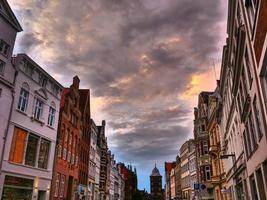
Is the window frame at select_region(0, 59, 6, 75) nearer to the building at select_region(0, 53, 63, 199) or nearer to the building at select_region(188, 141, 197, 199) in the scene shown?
the building at select_region(0, 53, 63, 199)

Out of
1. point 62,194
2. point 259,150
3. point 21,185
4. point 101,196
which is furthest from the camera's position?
point 101,196

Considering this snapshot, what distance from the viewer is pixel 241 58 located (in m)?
18.5

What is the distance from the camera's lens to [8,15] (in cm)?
2569

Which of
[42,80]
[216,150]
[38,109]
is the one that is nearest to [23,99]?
[38,109]

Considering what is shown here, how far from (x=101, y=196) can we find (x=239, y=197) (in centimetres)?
4588

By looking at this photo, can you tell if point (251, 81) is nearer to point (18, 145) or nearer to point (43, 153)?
Result: point (18, 145)

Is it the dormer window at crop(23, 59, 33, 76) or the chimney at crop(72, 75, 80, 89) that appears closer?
the dormer window at crop(23, 59, 33, 76)

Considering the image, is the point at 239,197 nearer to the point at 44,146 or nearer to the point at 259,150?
the point at 259,150

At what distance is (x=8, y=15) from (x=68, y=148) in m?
20.2

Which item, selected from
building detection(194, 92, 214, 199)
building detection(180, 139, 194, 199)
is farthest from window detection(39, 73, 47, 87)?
building detection(180, 139, 194, 199)

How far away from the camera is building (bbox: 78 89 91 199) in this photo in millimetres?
48619

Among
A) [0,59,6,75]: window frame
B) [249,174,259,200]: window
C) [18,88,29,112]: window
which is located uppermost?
[0,59,6,75]: window frame

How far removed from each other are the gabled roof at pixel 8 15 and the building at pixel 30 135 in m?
2.80

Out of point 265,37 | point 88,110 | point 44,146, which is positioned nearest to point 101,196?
point 88,110
